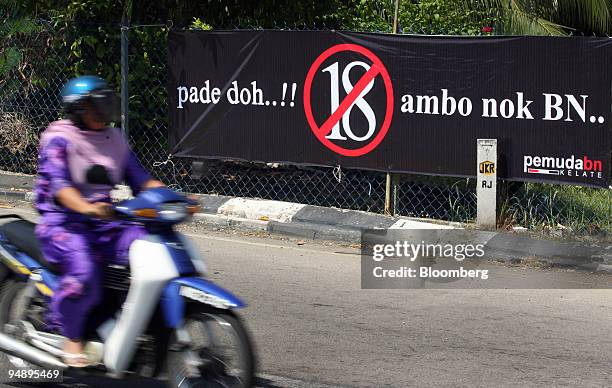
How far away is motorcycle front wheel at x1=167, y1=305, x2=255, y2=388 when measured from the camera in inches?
208

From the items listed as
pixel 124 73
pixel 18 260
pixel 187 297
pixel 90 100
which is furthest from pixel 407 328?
pixel 124 73

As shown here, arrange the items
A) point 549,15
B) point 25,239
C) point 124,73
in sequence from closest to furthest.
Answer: point 25,239
point 124,73
point 549,15

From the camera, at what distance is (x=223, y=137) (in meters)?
12.1

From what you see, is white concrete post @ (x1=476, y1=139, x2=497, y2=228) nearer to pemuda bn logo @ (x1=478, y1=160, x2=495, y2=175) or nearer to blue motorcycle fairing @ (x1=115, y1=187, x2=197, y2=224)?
pemuda bn logo @ (x1=478, y1=160, x2=495, y2=175)

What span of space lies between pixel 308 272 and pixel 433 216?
2.34 metres

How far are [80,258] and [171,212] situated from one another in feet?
1.83

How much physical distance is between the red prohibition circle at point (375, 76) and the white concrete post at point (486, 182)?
1005mm

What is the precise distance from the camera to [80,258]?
5.56 metres

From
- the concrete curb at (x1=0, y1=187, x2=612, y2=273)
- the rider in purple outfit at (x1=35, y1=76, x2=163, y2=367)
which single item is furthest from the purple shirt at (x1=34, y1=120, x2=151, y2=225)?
the concrete curb at (x1=0, y1=187, x2=612, y2=273)

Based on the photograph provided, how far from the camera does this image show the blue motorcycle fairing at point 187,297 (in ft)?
17.1

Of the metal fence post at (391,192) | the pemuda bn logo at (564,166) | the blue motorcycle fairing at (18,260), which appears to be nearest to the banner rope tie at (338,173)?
the metal fence post at (391,192)

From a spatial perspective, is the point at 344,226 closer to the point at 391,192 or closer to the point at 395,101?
the point at 391,192

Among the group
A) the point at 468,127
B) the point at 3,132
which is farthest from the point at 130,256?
the point at 3,132

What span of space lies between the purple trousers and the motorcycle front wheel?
A: 0.49 metres
